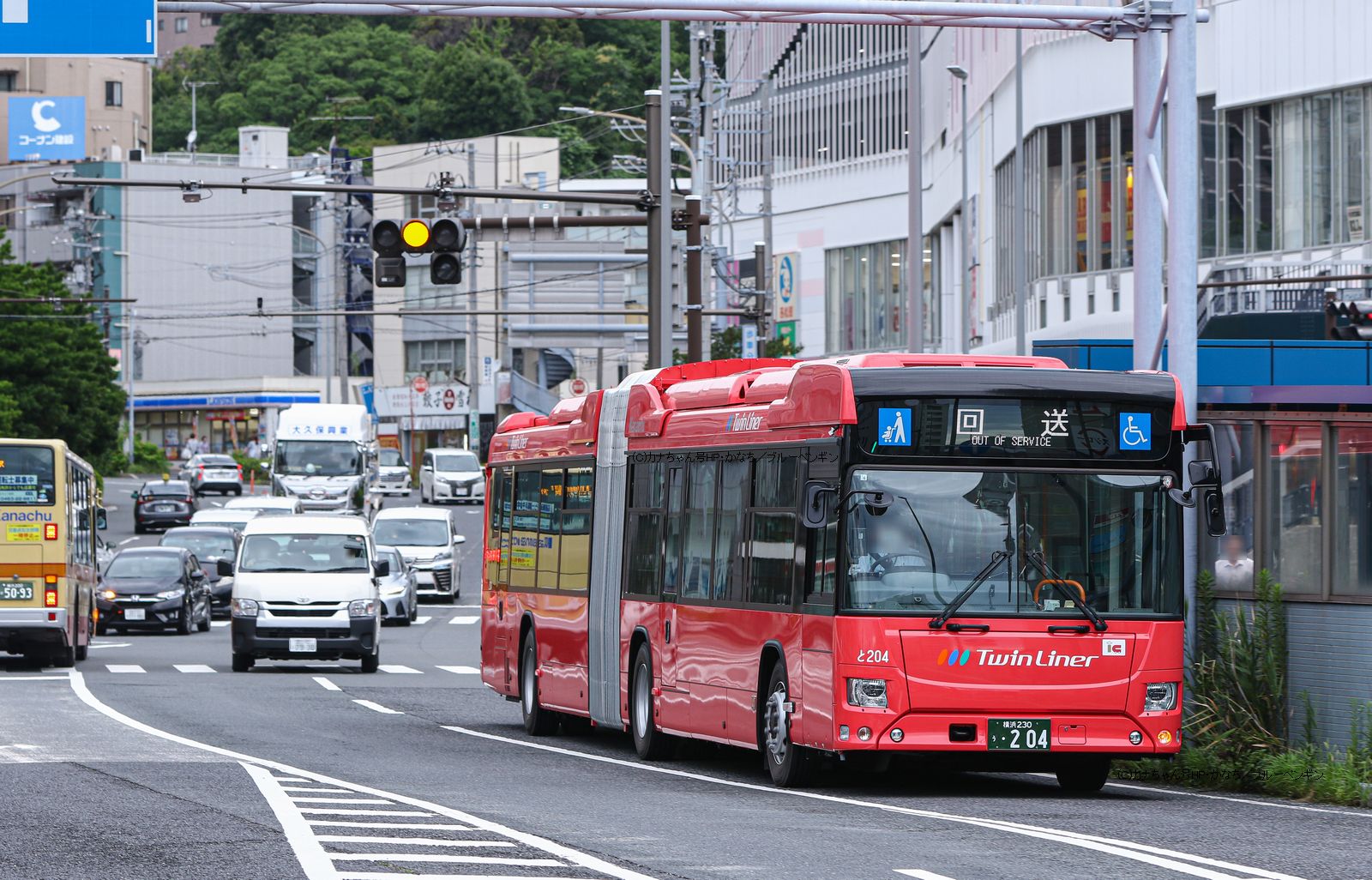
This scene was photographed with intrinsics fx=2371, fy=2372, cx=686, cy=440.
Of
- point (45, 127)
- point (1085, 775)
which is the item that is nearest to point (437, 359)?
point (45, 127)

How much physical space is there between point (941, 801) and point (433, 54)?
123 meters

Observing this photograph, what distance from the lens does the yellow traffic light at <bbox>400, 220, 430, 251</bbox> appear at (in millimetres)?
26844

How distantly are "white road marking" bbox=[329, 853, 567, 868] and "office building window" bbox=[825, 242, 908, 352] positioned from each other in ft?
231

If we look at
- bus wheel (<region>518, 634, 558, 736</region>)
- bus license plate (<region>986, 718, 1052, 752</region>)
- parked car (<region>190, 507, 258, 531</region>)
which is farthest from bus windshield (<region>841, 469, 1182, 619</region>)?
parked car (<region>190, 507, 258, 531</region>)

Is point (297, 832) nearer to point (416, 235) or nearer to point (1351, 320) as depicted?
point (416, 235)

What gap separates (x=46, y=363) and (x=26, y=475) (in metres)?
52.1

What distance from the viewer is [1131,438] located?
620 inches

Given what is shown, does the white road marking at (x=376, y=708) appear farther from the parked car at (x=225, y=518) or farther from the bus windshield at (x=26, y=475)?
the parked car at (x=225, y=518)

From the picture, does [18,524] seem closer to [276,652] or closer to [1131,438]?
[276,652]

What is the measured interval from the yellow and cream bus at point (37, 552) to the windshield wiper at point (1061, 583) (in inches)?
776

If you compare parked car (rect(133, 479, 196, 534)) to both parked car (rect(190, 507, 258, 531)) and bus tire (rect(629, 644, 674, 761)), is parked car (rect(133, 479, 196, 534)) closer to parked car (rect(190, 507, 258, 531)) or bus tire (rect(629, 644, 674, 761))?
parked car (rect(190, 507, 258, 531))

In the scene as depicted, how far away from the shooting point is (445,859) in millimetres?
11586

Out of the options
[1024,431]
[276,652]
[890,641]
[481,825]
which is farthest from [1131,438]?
[276,652]

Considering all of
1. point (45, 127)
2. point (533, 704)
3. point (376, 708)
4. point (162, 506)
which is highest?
point (45, 127)
